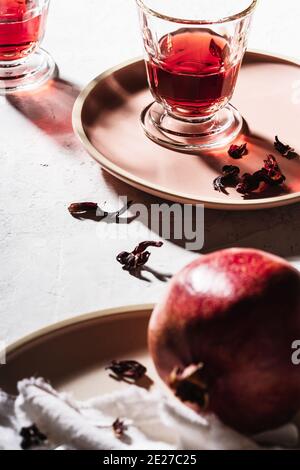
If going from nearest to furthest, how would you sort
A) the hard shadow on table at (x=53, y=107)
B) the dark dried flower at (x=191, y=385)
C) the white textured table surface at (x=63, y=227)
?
the dark dried flower at (x=191, y=385) → the white textured table surface at (x=63, y=227) → the hard shadow on table at (x=53, y=107)

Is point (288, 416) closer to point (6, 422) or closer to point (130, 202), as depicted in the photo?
point (6, 422)

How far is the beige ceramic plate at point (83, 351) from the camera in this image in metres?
0.63

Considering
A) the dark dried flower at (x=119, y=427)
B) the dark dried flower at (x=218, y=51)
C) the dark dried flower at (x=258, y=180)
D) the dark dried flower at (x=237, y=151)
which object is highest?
the dark dried flower at (x=218, y=51)

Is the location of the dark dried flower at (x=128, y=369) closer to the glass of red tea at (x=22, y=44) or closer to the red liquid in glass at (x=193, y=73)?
the red liquid in glass at (x=193, y=73)

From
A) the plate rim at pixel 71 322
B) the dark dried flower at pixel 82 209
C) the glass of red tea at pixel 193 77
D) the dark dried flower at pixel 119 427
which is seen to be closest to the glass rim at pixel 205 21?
the glass of red tea at pixel 193 77

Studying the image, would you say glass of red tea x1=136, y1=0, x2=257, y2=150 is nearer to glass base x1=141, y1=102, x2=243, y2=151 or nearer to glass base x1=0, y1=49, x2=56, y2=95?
glass base x1=141, y1=102, x2=243, y2=151

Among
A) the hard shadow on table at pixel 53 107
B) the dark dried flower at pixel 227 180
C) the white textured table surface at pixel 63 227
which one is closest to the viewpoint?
the white textured table surface at pixel 63 227

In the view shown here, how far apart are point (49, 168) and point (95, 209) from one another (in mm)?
93

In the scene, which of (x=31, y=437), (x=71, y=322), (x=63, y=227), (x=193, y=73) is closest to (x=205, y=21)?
(x=193, y=73)

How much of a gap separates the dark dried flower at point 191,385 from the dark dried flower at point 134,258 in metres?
0.21

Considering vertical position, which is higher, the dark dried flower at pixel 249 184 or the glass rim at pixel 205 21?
the glass rim at pixel 205 21

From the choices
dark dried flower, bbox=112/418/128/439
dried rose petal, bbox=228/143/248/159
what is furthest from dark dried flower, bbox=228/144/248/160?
dark dried flower, bbox=112/418/128/439

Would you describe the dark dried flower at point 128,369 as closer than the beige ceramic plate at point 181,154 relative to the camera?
Yes

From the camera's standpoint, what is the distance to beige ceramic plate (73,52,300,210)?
83 centimetres
